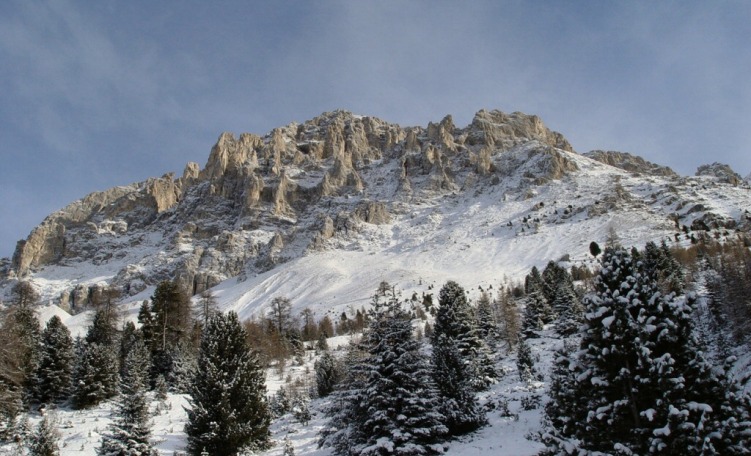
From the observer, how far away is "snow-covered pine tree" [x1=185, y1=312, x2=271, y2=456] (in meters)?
20.1

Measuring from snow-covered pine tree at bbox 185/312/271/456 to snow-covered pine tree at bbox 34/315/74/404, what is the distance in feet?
51.6

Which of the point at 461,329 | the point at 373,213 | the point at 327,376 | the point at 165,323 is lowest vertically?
the point at 327,376

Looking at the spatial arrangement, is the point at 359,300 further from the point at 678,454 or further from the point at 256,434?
the point at 678,454

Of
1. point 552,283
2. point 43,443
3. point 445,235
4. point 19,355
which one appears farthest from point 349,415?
point 445,235

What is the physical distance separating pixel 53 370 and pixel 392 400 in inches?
1015

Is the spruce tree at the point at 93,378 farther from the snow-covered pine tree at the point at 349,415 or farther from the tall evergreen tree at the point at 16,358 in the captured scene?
the snow-covered pine tree at the point at 349,415

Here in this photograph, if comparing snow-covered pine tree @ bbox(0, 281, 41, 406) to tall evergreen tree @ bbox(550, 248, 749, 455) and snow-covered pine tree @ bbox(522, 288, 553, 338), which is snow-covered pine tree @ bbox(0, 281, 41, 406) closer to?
tall evergreen tree @ bbox(550, 248, 749, 455)

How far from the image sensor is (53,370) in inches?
1261

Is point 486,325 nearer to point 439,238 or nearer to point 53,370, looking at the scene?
point 53,370

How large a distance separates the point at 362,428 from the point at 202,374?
25.3 ft

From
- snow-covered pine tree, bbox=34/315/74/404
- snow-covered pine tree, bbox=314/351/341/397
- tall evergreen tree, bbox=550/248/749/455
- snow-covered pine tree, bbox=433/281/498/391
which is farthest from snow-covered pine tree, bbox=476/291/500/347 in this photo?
tall evergreen tree, bbox=550/248/749/455

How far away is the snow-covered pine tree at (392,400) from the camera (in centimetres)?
1788

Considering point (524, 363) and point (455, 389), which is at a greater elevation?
point (455, 389)

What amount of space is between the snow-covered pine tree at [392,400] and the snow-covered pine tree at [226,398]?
3904mm
